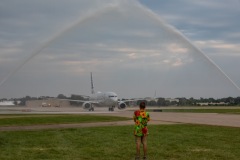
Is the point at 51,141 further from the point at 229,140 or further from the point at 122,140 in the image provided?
the point at 229,140

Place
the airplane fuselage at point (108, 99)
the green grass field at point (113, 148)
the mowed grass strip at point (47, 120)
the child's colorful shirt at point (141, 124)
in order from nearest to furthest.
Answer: the child's colorful shirt at point (141, 124)
the green grass field at point (113, 148)
the mowed grass strip at point (47, 120)
the airplane fuselage at point (108, 99)

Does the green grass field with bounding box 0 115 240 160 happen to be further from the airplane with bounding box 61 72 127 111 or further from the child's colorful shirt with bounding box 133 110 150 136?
the airplane with bounding box 61 72 127 111

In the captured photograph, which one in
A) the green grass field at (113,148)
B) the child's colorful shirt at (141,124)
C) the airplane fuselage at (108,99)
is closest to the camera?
→ the child's colorful shirt at (141,124)

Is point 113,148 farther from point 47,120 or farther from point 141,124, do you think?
point 47,120

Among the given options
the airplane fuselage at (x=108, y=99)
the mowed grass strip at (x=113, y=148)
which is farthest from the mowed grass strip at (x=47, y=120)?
the airplane fuselage at (x=108, y=99)

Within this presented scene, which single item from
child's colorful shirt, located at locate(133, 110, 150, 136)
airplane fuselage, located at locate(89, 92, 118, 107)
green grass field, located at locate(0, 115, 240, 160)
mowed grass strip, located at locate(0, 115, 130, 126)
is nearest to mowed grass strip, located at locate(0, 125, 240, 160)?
green grass field, located at locate(0, 115, 240, 160)

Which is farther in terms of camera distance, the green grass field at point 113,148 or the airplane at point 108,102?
the airplane at point 108,102

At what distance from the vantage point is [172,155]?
15500mm

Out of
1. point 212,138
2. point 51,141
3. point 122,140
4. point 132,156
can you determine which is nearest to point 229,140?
point 212,138

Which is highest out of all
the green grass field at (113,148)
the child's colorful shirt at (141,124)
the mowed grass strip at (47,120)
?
the child's colorful shirt at (141,124)

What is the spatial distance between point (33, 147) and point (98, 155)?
393 cm

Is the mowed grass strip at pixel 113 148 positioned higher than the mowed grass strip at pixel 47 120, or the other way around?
the mowed grass strip at pixel 47 120

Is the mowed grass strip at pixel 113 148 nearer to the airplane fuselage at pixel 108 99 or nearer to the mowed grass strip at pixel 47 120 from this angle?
the mowed grass strip at pixel 47 120

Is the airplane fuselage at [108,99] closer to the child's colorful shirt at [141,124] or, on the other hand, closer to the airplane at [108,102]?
the airplane at [108,102]
